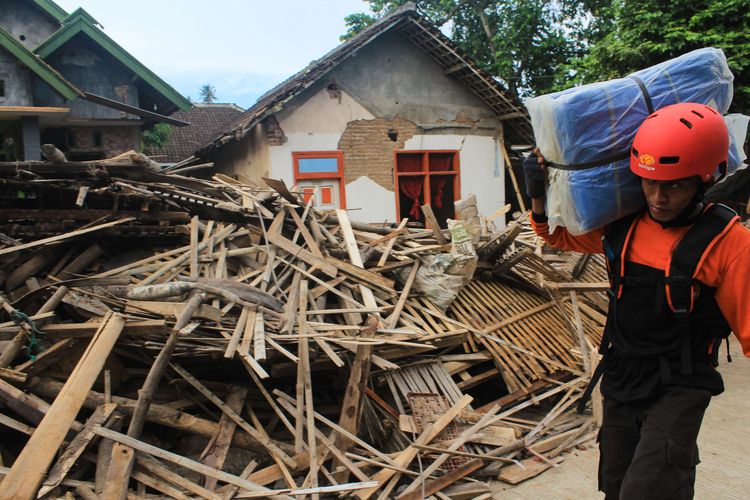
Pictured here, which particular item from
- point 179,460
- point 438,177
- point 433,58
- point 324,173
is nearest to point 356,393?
point 179,460

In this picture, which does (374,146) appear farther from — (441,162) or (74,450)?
(74,450)

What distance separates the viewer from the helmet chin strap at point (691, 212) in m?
2.23

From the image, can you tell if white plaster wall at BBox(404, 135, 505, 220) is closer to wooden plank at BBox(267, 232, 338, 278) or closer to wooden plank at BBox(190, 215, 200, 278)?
wooden plank at BBox(267, 232, 338, 278)

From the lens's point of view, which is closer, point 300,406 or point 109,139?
point 300,406

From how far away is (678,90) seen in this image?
2.48m

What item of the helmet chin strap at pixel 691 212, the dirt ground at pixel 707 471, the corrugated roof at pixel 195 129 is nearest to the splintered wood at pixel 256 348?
the dirt ground at pixel 707 471

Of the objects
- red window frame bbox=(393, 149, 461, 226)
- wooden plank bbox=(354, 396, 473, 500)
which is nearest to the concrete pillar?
red window frame bbox=(393, 149, 461, 226)

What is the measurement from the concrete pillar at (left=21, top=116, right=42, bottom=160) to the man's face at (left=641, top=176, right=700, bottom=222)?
12.2m

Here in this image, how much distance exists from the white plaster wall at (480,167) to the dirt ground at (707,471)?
9.78 meters

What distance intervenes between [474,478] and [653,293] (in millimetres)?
2896

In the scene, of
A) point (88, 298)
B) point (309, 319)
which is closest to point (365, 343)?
point (309, 319)

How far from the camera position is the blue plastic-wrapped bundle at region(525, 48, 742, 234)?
2.47 m

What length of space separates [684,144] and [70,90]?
12.1m

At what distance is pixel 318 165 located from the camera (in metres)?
13.2
